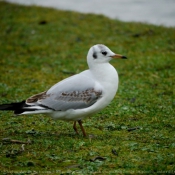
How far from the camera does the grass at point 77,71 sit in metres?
5.22

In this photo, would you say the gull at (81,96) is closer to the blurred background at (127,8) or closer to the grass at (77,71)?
the grass at (77,71)

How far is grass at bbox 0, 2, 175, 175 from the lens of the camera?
5.22 metres

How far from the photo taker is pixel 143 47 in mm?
11344

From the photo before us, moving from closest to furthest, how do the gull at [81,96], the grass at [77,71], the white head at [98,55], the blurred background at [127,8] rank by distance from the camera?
the grass at [77,71], the gull at [81,96], the white head at [98,55], the blurred background at [127,8]

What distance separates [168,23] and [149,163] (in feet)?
31.9

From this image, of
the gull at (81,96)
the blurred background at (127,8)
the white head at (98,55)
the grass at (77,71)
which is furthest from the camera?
the blurred background at (127,8)

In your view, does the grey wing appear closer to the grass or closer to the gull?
the gull

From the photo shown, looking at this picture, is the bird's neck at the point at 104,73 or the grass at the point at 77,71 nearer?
the grass at the point at 77,71

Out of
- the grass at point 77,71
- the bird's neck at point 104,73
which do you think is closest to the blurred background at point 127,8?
the grass at point 77,71

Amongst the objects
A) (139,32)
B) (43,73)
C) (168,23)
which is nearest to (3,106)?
(43,73)

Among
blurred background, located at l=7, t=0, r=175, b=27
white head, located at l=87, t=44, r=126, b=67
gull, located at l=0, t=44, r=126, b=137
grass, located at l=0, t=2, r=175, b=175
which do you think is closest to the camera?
grass, located at l=0, t=2, r=175, b=175

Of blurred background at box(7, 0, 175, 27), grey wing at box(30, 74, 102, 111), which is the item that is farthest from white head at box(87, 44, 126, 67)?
blurred background at box(7, 0, 175, 27)

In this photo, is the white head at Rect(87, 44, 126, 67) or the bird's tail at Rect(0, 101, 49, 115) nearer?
the bird's tail at Rect(0, 101, 49, 115)

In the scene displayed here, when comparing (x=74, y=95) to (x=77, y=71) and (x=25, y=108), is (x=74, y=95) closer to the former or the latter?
(x=25, y=108)
